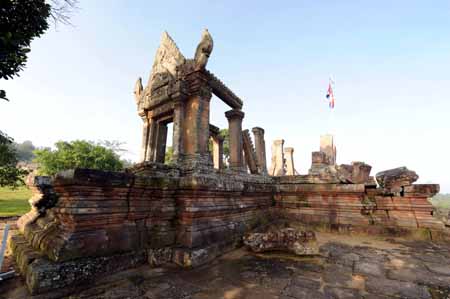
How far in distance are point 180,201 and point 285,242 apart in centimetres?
173

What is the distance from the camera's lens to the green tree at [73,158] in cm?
1745

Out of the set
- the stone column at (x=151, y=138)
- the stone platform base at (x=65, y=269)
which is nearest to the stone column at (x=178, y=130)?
the stone column at (x=151, y=138)

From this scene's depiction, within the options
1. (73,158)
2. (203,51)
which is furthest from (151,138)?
(73,158)

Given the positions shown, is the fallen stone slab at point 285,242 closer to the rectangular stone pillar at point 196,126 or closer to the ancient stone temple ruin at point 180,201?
the ancient stone temple ruin at point 180,201

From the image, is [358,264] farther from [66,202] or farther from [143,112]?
[143,112]

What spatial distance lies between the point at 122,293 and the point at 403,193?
5438 mm

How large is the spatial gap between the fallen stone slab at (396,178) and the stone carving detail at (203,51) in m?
4.80

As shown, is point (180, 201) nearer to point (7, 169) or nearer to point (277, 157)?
point (7, 169)

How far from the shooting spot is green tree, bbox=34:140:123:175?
17.5m

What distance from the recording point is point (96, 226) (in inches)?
91.8

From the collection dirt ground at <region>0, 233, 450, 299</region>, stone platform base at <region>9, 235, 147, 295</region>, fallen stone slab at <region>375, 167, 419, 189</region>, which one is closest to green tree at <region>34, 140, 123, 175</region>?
stone platform base at <region>9, 235, 147, 295</region>

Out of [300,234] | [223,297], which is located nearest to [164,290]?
[223,297]

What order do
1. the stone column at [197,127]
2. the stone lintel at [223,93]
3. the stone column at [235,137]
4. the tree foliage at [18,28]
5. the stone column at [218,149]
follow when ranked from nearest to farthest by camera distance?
1. the tree foliage at [18,28]
2. the stone column at [197,127]
3. the stone lintel at [223,93]
4. the stone column at [235,137]
5. the stone column at [218,149]

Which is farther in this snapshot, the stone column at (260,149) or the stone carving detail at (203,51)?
the stone column at (260,149)
